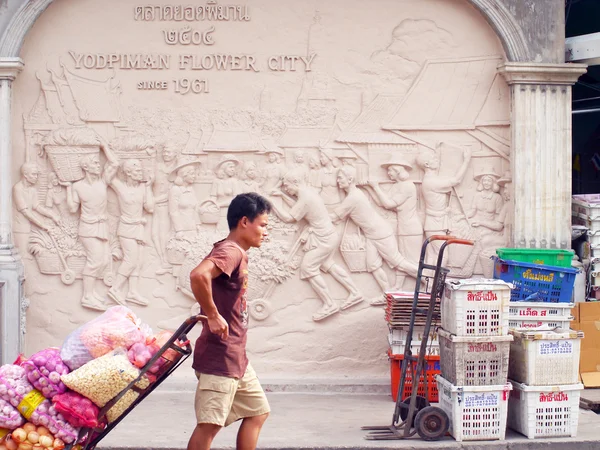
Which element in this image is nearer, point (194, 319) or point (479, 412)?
point (194, 319)

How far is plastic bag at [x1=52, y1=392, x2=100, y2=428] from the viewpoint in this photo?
4766 mm

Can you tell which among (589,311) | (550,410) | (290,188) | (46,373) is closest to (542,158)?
(589,311)

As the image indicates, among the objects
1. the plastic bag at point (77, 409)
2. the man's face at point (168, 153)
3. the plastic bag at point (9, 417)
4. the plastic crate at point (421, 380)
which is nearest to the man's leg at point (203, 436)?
the plastic bag at point (77, 409)

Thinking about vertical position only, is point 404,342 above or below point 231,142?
below

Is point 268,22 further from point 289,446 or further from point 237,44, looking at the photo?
point 289,446

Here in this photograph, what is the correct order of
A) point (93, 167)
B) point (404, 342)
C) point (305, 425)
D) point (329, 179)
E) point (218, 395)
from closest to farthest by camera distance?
point (218, 395) < point (305, 425) < point (404, 342) < point (93, 167) < point (329, 179)

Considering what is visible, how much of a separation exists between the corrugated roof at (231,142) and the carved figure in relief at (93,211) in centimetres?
91

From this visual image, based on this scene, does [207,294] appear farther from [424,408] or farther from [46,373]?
[424,408]

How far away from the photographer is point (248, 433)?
5.26m

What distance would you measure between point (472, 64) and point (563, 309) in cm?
260

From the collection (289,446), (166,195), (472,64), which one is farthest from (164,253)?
(472,64)

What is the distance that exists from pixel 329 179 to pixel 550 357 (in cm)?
288

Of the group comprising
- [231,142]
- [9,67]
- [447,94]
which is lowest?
[231,142]

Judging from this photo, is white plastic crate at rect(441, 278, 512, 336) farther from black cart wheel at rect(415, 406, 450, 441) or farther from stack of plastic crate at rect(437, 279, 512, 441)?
black cart wheel at rect(415, 406, 450, 441)
